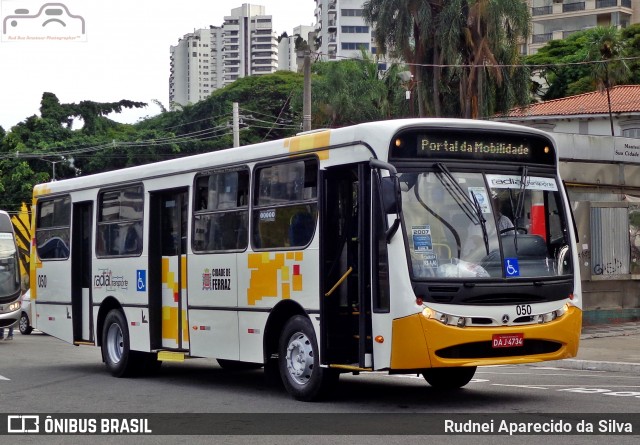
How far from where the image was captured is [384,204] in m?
11.0

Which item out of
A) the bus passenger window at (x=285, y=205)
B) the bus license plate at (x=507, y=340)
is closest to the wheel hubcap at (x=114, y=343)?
the bus passenger window at (x=285, y=205)

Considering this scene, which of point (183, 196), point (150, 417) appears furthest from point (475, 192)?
point (183, 196)

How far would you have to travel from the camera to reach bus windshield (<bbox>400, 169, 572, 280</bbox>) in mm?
11172

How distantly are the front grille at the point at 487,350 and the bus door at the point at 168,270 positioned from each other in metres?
4.92

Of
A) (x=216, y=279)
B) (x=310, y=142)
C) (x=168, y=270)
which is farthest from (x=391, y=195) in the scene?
(x=168, y=270)

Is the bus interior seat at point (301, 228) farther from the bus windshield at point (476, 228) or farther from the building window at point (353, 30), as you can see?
the building window at point (353, 30)

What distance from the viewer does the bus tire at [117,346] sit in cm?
1645

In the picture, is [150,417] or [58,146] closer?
[150,417]

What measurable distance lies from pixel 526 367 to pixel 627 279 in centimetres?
769

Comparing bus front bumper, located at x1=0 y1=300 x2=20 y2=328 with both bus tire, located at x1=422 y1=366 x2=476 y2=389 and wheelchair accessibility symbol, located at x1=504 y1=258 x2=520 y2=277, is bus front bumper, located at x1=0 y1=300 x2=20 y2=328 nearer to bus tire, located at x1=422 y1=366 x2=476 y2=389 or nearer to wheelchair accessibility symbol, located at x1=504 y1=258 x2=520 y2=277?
bus tire, located at x1=422 y1=366 x2=476 y2=389

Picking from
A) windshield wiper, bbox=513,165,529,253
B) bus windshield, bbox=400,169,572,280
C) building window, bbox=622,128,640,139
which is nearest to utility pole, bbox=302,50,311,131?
windshield wiper, bbox=513,165,529,253

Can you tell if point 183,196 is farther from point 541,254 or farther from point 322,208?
point 541,254

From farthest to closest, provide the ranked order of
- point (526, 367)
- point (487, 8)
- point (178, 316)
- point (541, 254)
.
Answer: point (487, 8), point (526, 367), point (178, 316), point (541, 254)

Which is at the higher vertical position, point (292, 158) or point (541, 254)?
point (292, 158)
